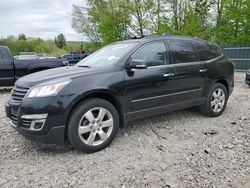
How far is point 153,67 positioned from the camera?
4.73m

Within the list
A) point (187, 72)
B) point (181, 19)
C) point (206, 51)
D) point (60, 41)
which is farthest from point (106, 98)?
point (60, 41)

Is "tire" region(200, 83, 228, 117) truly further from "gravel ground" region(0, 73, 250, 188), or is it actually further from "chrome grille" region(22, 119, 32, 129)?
"chrome grille" region(22, 119, 32, 129)

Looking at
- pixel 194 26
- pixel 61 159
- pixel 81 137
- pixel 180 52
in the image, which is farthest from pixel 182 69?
pixel 194 26

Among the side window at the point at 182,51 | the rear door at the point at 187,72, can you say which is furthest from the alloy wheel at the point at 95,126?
the side window at the point at 182,51

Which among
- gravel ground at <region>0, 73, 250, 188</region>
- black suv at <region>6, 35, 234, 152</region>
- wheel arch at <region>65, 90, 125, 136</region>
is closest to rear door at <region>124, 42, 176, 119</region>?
black suv at <region>6, 35, 234, 152</region>

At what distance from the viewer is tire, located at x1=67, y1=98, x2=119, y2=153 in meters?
3.87

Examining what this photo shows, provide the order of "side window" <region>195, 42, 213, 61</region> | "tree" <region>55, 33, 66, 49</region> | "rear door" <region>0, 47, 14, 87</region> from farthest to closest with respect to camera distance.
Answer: "tree" <region>55, 33, 66, 49</region>
"rear door" <region>0, 47, 14, 87</region>
"side window" <region>195, 42, 213, 61</region>

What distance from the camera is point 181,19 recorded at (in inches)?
856

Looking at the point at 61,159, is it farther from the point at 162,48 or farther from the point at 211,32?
the point at 211,32

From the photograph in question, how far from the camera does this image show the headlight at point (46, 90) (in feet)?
12.3

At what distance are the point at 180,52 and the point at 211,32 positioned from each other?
1687 centimetres

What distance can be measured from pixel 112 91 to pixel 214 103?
263 cm

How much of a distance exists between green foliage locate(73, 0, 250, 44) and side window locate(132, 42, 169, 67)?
49.0 ft

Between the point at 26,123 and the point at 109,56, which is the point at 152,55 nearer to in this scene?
the point at 109,56
